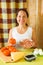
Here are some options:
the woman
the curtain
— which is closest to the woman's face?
the woman

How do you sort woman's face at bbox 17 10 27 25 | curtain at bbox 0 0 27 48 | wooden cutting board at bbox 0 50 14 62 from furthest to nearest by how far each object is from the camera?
curtain at bbox 0 0 27 48 → woman's face at bbox 17 10 27 25 → wooden cutting board at bbox 0 50 14 62

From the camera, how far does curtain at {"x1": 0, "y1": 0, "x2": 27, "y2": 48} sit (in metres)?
2.03

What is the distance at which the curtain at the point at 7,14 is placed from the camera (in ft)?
6.67

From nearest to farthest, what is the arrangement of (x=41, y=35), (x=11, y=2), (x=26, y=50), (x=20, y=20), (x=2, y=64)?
1. (x=2, y=64)
2. (x=26, y=50)
3. (x=20, y=20)
4. (x=11, y=2)
5. (x=41, y=35)

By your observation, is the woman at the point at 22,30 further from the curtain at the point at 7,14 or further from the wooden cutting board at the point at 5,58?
the wooden cutting board at the point at 5,58

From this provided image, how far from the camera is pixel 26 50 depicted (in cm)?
158

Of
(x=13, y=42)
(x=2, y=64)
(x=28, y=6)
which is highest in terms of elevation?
(x=28, y=6)

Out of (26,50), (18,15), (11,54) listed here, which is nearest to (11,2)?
(18,15)

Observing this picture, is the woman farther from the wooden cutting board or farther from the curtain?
the wooden cutting board

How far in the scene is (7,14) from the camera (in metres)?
2.06

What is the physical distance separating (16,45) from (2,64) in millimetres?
436

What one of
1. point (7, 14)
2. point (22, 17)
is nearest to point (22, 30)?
point (22, 17)

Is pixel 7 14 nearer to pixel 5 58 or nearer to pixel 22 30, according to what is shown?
pixel 22 30

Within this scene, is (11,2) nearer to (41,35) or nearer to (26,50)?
(41,35)
